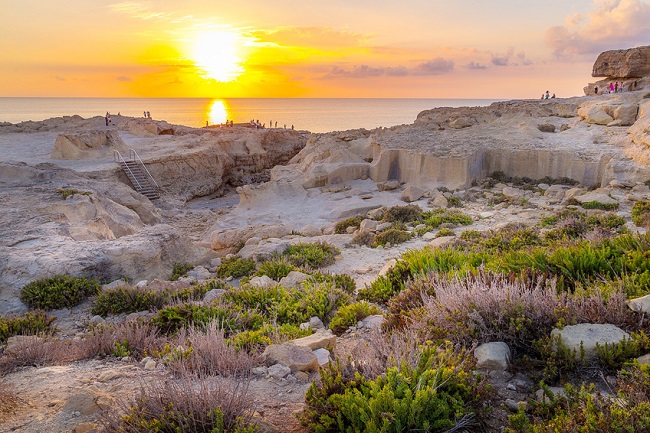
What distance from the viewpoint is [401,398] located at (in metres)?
2.76

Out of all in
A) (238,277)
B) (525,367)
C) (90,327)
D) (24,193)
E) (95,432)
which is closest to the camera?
(95,432)

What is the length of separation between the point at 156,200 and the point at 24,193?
10.9 meters

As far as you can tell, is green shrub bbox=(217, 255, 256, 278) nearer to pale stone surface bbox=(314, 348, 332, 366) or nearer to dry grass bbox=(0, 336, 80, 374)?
dry grass bbox=(0, 336, 80, 374)

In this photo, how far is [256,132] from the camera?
1287 inches

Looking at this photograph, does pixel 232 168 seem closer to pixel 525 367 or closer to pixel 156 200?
pixel 156 200

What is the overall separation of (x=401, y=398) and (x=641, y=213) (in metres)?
10.2

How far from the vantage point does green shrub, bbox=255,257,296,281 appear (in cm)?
853

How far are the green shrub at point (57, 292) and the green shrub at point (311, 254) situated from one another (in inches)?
147

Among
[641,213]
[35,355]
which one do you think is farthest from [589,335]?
[641,213]

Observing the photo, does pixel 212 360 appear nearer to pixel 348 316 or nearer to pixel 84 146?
pixel 348 316

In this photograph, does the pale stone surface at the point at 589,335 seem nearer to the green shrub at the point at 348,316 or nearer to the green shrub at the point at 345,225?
the green shrub at the point at 348,316

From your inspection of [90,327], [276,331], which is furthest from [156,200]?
[276,331]

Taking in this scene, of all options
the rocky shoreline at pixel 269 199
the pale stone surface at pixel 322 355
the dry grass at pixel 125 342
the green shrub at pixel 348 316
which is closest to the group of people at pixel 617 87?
the rocky shoreline at pixel 269 199

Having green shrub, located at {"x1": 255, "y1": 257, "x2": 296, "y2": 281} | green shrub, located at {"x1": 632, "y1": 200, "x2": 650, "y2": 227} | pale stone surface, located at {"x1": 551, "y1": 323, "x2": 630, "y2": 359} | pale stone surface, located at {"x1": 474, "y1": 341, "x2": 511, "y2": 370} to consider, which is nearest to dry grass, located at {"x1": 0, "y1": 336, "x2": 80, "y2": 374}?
pale stone surface, located at {"x1": 474, "y1": 341, "x2": 511, "y2": 370}
